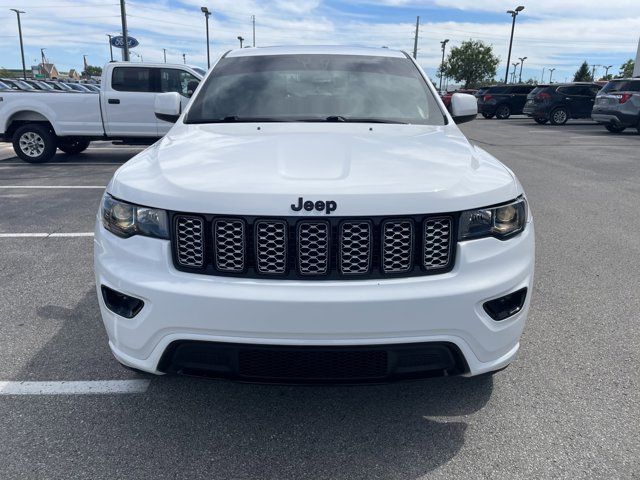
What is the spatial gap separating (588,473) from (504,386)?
66 centimetres

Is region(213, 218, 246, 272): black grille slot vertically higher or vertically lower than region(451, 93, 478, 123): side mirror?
lower

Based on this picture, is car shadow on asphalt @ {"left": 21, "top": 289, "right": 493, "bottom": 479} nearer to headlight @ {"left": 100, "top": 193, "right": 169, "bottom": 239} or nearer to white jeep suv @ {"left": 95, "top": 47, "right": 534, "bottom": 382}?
white jeep suv @ {"left": 95, "top": 47, "right": 534, "bottom": 382}

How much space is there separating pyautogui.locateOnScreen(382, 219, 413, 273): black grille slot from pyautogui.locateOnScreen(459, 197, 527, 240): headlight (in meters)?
0.23

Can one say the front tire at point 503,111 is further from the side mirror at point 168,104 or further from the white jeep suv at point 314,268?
the white jeep suv at point 314,268

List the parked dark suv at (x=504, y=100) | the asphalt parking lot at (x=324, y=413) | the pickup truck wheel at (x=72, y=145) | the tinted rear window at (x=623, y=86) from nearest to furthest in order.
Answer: the asphalt parking lot at (x=324, y=413) → the pickup truck wheel at (x=72, y=145) → the tinted rear window at (x=623, y=86) → the parked dark suv at (x=504, y=100)

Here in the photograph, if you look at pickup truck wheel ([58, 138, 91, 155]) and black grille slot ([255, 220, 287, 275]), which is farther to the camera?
pickup truck wheel ([58, 138, 91, 155])

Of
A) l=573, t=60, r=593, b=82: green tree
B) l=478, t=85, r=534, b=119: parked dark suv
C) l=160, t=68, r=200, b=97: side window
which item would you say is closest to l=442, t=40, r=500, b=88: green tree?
l=573, t=60, r=593, b=82: green tree

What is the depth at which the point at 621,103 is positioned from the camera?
17703mm

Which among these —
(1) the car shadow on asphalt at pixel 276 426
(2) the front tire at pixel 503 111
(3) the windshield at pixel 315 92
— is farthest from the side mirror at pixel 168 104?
(2) the front tire at pixel 503 111

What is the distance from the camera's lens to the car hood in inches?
82.1

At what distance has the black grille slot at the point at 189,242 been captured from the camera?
2.15 metres

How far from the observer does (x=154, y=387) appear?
2814 mm

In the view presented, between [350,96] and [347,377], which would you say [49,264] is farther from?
[347,377]

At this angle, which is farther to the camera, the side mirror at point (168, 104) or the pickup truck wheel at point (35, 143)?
the pickup truck wheel at point (35, 143)
